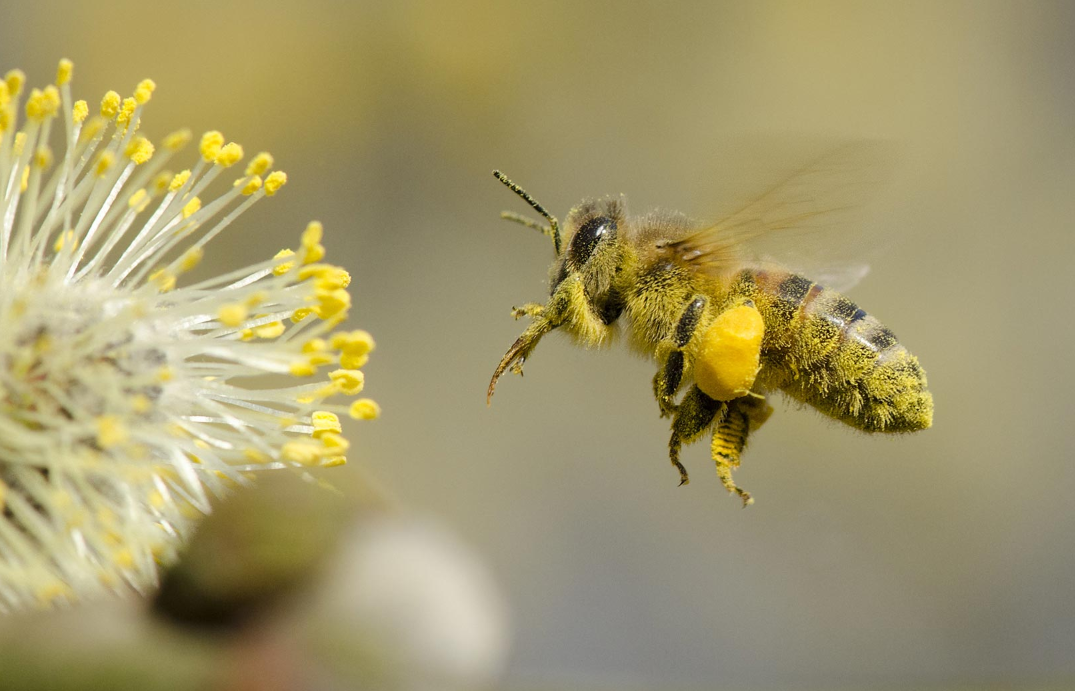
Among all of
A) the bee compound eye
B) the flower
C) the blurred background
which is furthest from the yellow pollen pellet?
the blurred background

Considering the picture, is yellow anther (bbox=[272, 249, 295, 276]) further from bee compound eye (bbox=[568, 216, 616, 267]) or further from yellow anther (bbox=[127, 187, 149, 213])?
bee compound eye (bbox=[568, 216, 616, 267])

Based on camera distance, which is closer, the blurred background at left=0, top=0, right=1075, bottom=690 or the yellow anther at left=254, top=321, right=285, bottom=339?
the yellow anther at left=254, top=321, right=285, bottom=339

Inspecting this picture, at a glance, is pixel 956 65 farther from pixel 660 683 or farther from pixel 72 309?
pixel 72 309

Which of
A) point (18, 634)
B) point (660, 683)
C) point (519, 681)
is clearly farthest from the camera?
point (660, 683)

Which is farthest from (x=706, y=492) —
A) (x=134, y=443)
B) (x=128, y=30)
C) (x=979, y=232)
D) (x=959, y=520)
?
(x=134, y=443)

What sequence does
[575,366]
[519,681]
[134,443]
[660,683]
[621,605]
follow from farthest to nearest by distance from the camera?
[575,366]
[621,605]
[660,683]
[519,681]
[134,443]

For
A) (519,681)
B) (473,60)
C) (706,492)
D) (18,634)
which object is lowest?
(18,634)
